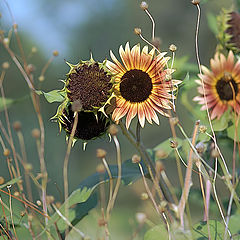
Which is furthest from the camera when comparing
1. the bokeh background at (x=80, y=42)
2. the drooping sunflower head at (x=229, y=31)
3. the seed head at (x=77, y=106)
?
the bokeh background at (x=80, y=42)

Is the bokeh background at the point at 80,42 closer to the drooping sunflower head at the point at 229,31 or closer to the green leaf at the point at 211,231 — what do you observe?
the drooping sunflower head at the point at 229,31

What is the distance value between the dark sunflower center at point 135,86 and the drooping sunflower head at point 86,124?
44 millimetres

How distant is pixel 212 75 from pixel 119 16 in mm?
5083

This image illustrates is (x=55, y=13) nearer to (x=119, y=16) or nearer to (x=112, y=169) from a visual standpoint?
(x=119, y=16)

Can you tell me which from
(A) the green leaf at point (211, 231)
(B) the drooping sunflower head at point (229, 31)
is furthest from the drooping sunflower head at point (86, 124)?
(B) the drooping sunflower head at point (229, 31)

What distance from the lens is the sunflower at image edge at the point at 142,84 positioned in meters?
0.56

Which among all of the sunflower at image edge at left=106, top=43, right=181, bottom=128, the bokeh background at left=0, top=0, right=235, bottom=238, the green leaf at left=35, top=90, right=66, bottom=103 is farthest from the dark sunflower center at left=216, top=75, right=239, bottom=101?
the bokeh background at left=0, top=0, right=235, bottom=238

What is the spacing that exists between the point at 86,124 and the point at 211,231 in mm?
196

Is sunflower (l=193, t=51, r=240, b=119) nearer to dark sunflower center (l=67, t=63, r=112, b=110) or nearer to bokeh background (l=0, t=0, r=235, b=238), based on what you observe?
dark sunflower center (l=67, t=63, r=112, b=110)

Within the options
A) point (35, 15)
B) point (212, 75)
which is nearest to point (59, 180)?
point (35, 15)

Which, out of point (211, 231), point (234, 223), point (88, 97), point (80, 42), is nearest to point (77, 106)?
point (88, 97)

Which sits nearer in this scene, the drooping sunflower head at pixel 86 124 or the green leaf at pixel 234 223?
the drooping sunflower head at pixel 86 124

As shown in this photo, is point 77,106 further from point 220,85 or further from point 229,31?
point 229,31

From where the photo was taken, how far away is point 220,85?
0.70 m
